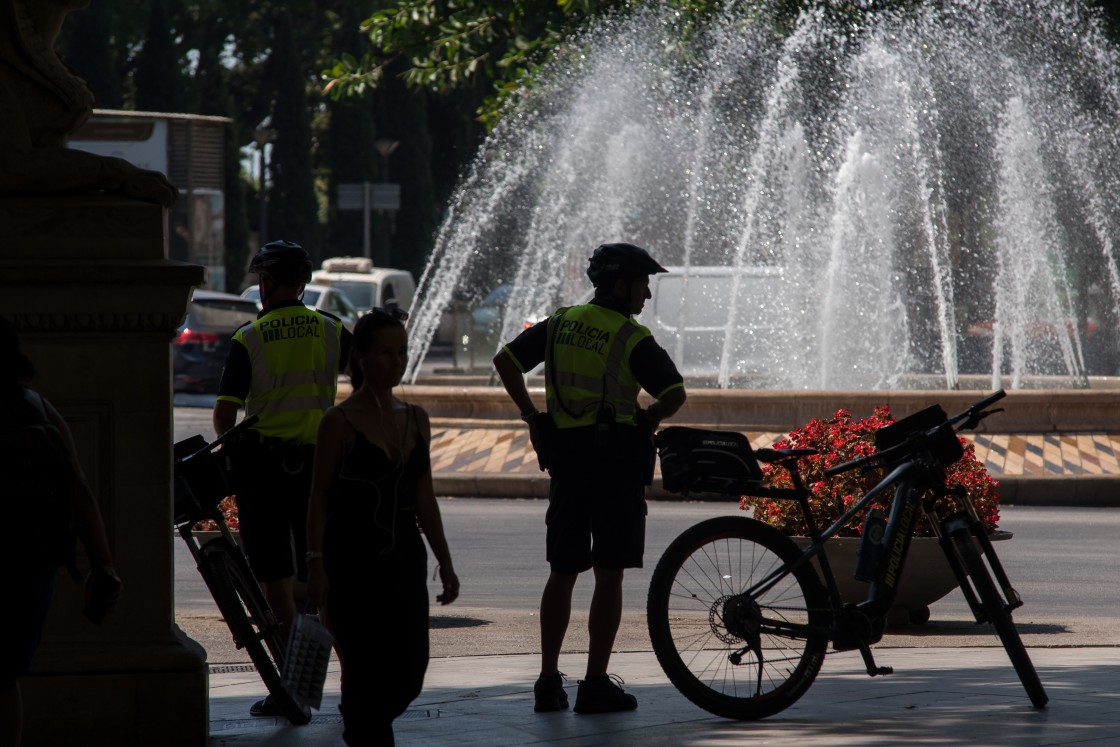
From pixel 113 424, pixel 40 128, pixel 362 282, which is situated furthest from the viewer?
pixel 362 282

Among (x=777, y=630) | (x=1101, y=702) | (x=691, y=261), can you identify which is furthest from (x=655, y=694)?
(x=691, y=261)

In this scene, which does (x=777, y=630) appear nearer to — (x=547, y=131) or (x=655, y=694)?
(x=655, y=694)

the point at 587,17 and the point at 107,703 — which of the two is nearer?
the point at 107,703

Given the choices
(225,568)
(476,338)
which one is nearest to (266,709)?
(225,568)

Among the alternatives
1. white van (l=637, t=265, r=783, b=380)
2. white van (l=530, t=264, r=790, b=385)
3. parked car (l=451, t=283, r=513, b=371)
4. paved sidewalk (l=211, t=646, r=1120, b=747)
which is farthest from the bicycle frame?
parked car (l=451, t=283, r=513, b=371)

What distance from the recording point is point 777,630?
605 centimetres

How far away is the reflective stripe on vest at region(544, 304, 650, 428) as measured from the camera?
245 inches

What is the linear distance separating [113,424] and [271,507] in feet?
3.02

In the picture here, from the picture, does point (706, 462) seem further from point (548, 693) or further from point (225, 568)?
point (225, 568)

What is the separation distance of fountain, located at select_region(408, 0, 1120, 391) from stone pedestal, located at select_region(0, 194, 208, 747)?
49.9 ft

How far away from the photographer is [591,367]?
245 inches

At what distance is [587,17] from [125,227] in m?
19.4

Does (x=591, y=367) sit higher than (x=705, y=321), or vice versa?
(x=591, y=367)

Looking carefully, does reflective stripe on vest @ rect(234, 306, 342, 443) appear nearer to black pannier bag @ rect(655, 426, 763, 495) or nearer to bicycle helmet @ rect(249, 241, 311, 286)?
bicycle helmet @ rect(249, 241, 311, 286)
